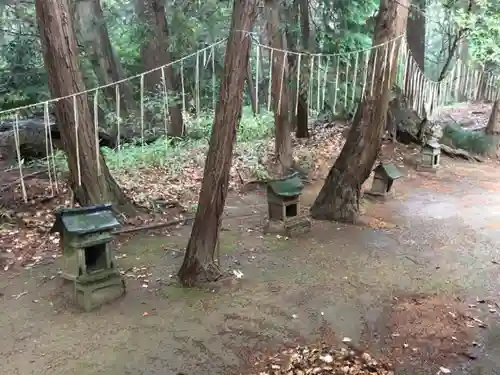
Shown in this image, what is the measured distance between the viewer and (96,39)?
10133 mm

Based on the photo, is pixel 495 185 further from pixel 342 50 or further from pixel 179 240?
pixel 179 240

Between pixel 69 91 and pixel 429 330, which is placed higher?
pixel 69 91

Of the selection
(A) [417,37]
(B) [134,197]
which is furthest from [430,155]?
(B) [134,197]

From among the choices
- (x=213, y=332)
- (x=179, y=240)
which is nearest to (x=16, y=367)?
(x=213, y=332)

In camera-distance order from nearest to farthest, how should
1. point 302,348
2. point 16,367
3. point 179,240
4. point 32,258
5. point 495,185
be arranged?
point 16,367 < point 302,348 < point 32,258 < point 179,240 < point 495,185

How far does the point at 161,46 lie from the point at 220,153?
557 cm

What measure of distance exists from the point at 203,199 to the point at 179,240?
A: 5.65 feet

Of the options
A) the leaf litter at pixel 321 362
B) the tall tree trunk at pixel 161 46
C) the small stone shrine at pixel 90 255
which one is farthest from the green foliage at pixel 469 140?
the small stone shrine at pixel 90 255

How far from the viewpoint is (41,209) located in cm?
670

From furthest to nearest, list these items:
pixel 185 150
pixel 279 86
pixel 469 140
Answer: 1. pixel 469 140
2. pixel 185 150
3. pixel 279 86

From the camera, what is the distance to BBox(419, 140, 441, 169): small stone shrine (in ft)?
34.6

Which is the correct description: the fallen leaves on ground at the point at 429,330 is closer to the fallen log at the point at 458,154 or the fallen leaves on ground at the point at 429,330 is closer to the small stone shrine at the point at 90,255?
the small stone shrine at the point at 90,255

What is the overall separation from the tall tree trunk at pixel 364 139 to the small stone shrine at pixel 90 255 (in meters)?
3.53

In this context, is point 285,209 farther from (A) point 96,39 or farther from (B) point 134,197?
(A) point 96,39
